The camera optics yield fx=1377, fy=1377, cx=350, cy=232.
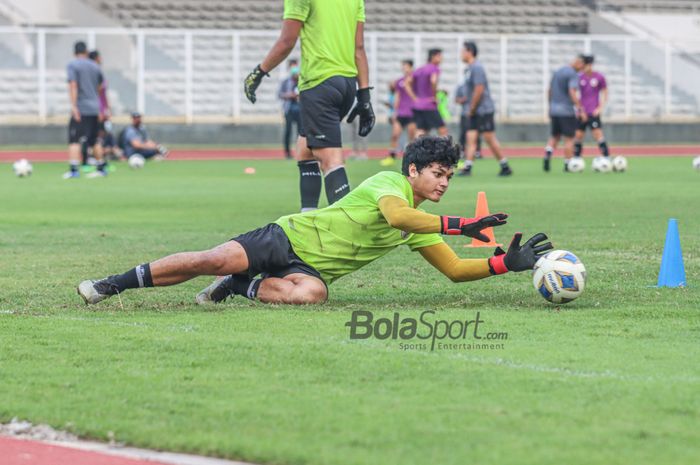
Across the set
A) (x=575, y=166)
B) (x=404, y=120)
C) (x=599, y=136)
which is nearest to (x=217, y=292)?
(x=575, y=166)

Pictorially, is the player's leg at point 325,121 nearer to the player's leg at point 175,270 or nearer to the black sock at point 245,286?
the black sock at point 245,286

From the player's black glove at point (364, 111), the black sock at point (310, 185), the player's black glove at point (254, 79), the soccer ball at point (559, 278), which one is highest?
the player's black glove at point (254, 79)

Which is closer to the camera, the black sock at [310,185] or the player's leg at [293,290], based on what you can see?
the player's leg at [293,290]

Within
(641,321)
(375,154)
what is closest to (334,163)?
(641,321)

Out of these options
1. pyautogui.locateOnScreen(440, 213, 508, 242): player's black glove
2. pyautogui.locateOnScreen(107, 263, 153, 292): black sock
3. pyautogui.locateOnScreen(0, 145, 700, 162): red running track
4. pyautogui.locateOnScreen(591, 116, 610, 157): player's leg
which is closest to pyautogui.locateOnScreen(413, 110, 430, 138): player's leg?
pyautogui.locateOnScreen(591, 116, 610, 157): player's leg

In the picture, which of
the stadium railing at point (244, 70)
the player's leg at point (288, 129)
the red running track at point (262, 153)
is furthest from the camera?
the stadium railing at point (244, 70)

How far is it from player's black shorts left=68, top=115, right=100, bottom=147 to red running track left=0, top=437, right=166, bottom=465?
19.2 meters

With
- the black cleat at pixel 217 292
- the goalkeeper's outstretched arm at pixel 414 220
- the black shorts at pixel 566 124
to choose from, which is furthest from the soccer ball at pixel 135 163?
the goalkeeper's outstretched arm at pixel 414 220

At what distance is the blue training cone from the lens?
8695mm

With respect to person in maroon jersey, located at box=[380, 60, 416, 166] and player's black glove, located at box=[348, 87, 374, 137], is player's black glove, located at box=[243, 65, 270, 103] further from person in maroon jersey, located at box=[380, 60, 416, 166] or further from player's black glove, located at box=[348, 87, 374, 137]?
person in maroon jersey, located at box=[380, 60, 416, 166]

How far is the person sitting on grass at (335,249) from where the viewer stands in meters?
7.86

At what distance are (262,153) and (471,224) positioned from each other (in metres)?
28.0

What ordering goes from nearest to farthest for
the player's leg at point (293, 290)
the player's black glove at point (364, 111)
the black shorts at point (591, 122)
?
1. the player's leg at point (293, 290)
2. the player's black glove at point (364, 111)
3. the black shorts at point (591, 122)

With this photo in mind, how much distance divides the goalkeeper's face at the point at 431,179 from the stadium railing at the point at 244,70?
30.2 m
